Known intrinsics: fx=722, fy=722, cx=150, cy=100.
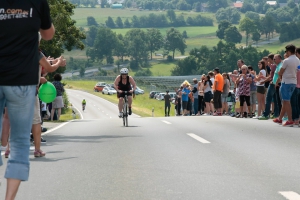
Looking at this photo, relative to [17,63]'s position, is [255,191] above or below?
below

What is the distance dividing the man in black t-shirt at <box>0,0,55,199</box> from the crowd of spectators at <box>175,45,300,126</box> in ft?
39.7

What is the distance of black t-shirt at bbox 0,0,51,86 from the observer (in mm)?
5836

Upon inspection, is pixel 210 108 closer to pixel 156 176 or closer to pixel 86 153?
pixel 86 153

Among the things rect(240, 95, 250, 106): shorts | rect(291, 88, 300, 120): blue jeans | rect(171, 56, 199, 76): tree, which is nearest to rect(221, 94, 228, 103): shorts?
rect(240, 95, 250, 106): shorts

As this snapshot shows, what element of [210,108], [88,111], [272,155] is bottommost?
[88,111]

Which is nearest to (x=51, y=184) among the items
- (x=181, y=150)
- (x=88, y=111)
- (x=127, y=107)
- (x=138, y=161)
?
(x=138, y=161)

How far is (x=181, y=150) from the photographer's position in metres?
12.1

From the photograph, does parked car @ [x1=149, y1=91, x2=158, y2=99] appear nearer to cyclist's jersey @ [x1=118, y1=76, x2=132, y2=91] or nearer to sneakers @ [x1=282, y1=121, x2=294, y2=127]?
cyclist's jersey @ [x1=118, y1=76, x2=132, y2=91]

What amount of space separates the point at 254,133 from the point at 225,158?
4.98 m

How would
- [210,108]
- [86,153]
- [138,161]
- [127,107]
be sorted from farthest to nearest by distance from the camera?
[210,108], [127,107], [86,153], [138,161]

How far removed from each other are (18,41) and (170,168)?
4.30 m

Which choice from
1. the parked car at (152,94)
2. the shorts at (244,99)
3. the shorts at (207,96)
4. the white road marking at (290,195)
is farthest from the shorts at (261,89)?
the parked car at (152,94)

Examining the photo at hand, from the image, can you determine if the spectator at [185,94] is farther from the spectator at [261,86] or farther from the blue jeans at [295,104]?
the blue jeans at [295,104]

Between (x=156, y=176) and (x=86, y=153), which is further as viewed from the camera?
(x=86, y=153)
